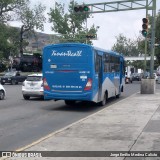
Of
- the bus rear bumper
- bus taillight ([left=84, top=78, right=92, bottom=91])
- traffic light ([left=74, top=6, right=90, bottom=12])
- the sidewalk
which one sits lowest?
the sidewalk

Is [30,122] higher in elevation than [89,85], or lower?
lower

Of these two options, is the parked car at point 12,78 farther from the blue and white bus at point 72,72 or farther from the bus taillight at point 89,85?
the bus taillight at point 89,85

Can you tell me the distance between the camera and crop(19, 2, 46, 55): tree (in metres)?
71.4

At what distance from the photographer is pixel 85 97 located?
54.9 ft

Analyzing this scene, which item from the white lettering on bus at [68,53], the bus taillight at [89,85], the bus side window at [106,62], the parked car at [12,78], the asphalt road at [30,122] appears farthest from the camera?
the parked car at [12,78]

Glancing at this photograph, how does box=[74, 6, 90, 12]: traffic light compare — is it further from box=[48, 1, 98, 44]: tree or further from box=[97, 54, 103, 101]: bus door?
box=[48, 1, 98, 44]: tree

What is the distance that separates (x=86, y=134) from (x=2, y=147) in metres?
2.38

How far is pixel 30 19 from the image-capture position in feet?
246

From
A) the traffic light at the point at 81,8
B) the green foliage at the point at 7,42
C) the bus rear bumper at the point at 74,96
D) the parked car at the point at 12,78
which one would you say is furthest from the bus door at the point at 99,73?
the green foliage at the point at 7,42

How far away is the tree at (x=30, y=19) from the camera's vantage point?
7140 cm

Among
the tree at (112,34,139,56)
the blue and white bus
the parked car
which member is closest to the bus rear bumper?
the blue and white bus

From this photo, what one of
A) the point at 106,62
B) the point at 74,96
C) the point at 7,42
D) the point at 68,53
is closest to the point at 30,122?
the point at 74,96

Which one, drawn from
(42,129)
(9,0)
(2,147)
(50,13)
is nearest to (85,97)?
(42,129)

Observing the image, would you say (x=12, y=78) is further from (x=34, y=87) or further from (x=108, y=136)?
(x=108, y=136)
